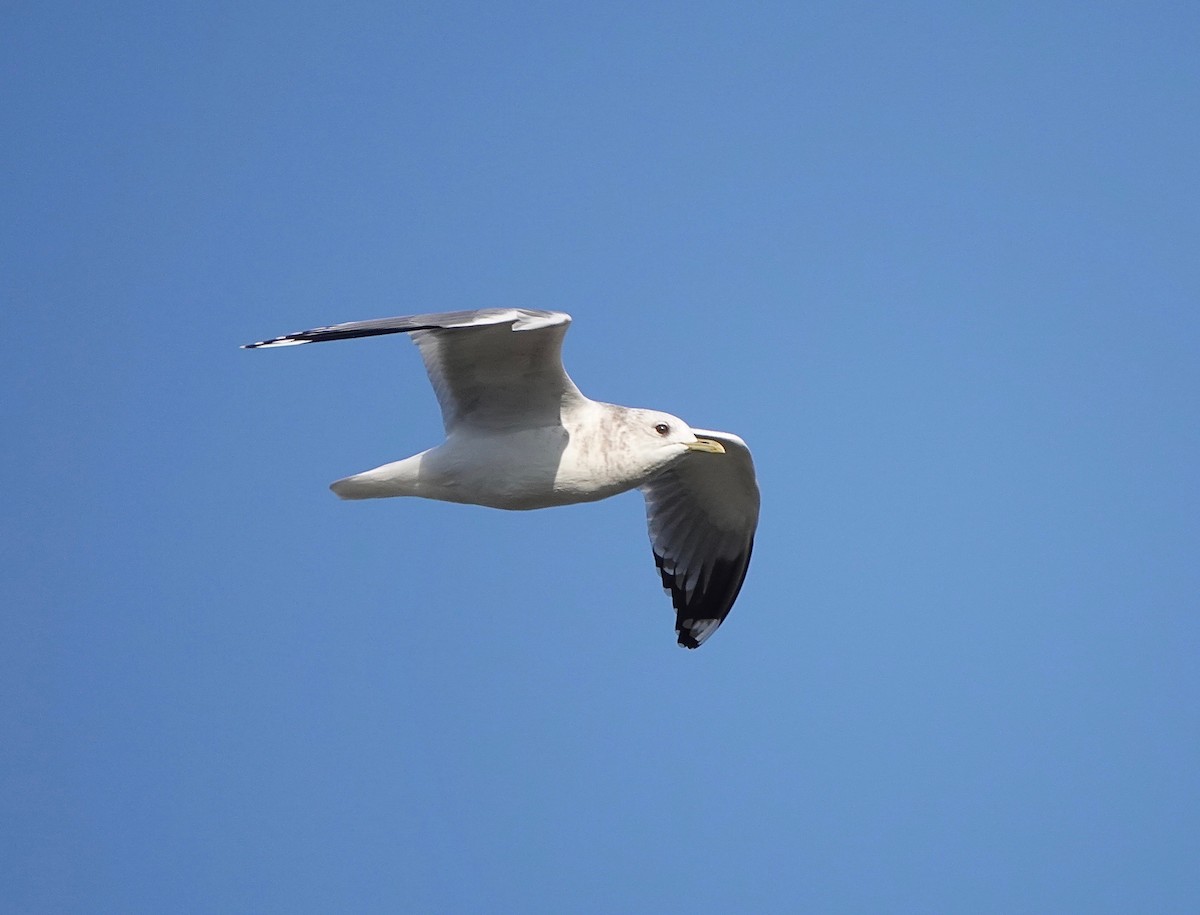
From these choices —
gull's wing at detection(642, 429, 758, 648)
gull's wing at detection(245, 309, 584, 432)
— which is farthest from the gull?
gull's wing at detection(642, 429, 758, 648)

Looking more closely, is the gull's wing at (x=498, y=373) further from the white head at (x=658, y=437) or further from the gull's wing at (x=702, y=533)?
the gull's wing at (x=702, y=533)

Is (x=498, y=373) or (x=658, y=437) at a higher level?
(x=498, y=373)

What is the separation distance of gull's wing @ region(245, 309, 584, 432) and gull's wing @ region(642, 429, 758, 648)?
162 centimetres

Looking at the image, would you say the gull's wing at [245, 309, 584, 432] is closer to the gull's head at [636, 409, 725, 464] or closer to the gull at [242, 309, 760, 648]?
the gull at [242, 309, 760, 648]

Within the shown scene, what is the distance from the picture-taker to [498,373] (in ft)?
26.1

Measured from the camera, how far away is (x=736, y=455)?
30.5 feet

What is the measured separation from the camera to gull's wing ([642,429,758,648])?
957cm

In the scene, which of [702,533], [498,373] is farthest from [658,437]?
[702,533]

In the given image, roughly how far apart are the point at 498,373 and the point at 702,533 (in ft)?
8.00

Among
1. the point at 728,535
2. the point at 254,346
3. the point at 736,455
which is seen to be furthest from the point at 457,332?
the point at 728,535

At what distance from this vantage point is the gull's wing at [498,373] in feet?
25.2

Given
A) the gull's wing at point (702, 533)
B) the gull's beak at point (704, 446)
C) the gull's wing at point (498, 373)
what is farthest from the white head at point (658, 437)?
the gull's wing at point (702, 533)

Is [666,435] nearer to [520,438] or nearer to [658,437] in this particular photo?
[658,437]

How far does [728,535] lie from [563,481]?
217cm
